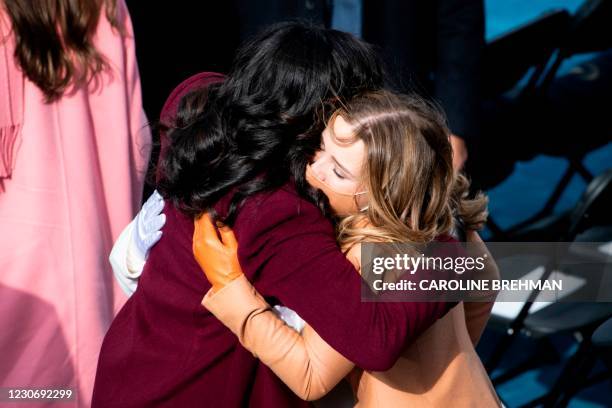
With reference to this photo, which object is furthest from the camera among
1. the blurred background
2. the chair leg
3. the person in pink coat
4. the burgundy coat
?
the blurred background

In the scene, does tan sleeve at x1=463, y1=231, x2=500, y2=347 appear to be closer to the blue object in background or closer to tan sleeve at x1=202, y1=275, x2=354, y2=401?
tan sleeve at x1=202, y1=275, x2=354, y2=401

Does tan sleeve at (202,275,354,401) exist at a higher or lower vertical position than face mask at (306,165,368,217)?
lower

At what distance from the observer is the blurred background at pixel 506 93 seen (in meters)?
2.58

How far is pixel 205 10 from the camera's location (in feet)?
8.75

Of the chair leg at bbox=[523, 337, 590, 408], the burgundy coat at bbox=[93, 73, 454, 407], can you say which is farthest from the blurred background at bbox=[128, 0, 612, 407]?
the burgundy coat at bbox=[93, 73, 454, 407]

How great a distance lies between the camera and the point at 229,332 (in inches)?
62.9

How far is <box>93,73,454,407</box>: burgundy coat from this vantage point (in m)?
1.44

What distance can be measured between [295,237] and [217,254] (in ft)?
0.46

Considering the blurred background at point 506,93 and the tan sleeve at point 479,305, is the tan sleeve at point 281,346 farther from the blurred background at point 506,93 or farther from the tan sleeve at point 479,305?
the blurred background at point 506,93

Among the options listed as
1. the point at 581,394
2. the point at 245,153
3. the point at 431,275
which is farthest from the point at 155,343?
the point at 581,394

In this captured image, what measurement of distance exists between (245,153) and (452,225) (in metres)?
0.36

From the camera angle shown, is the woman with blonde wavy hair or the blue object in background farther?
the blue object in background

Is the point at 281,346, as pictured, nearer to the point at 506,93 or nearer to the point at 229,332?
the point at 229,332

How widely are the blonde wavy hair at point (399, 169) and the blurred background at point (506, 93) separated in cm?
22
